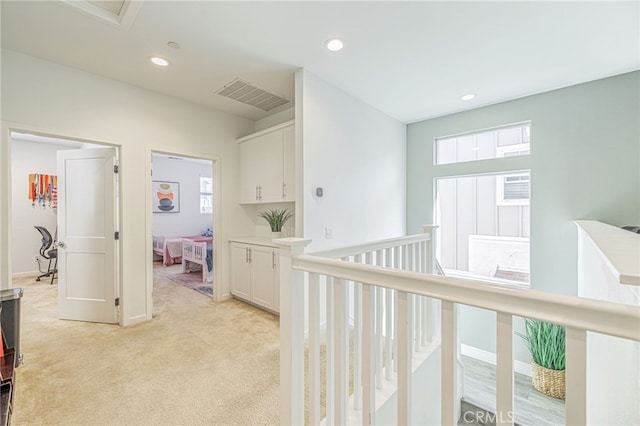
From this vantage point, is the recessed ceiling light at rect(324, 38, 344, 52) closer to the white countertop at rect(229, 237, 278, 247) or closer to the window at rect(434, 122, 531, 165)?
the white countertop at rect(229, 237, 278, 247)

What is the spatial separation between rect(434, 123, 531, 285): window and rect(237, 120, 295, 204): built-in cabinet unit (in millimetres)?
2392

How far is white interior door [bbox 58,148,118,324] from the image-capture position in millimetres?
2979

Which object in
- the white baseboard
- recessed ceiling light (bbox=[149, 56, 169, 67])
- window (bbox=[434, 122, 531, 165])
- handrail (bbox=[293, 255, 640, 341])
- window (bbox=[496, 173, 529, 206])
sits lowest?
the white baseboard

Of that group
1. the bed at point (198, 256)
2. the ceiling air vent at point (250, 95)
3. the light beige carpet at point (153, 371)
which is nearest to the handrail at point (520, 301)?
the light beige carpet at point (153, 371)

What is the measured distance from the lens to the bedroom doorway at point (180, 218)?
5.18 metres

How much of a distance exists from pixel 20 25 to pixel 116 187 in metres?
1.48

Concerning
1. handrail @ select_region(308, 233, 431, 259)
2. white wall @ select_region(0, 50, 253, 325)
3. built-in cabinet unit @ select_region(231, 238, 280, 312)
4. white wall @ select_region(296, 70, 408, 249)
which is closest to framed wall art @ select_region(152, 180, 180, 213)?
white wall @ select_region(0, 50, 253, 325)

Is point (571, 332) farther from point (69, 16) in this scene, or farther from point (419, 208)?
point (419, 208)

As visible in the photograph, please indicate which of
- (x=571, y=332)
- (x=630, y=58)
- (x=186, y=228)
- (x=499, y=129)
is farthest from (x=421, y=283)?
(x=186, y=228)

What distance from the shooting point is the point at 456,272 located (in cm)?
419

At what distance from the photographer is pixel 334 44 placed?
2.30 m

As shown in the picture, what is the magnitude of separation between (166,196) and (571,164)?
7.85 metres

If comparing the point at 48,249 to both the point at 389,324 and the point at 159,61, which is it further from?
the point at 389,324

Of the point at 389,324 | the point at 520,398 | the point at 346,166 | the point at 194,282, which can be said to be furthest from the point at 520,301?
the point at 194,282
